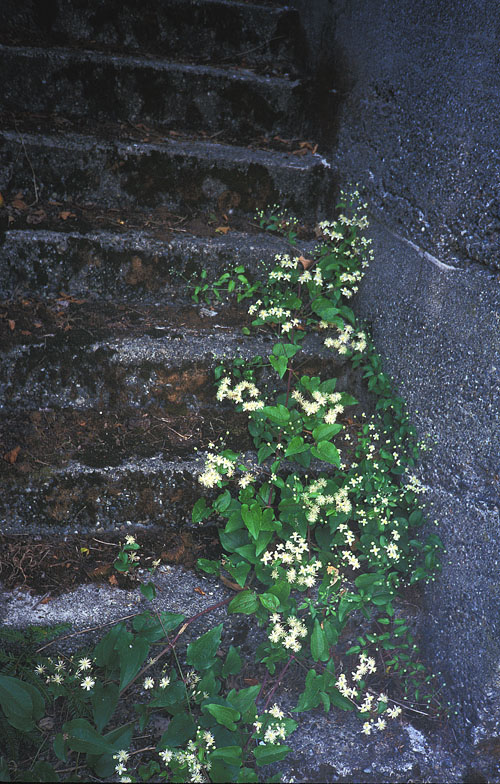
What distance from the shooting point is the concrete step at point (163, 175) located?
243 centimetres

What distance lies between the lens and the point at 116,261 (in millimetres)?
2320

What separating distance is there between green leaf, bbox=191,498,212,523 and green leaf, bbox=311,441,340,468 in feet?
1.46

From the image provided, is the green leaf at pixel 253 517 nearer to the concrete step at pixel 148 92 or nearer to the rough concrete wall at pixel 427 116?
the rough concrete wall at pixel 427 116

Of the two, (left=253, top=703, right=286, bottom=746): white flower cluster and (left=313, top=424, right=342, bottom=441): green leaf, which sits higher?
(left=313, top=424, right=342, bottom=441): green leaf

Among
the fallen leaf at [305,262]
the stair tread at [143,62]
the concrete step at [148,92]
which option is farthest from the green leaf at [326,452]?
the stair tread at [143,62]

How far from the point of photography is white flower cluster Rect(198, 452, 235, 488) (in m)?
1.81

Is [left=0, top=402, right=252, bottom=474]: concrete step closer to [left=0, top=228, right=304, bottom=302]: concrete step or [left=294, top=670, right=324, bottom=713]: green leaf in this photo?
[left=0, top=228, right=304, bottom=302]: concrete step

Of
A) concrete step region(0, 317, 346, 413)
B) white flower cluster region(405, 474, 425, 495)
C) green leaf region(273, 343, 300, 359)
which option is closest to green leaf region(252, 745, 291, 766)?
white flower cluster region(405, 474, 425, 495)

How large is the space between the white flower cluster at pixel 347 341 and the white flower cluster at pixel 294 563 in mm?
785

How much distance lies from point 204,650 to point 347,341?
1.30 meters

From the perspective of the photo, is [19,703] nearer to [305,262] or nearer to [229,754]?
[229,754]

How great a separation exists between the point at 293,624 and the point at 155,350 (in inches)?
45.0

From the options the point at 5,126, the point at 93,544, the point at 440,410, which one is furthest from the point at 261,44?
the point at 93,544

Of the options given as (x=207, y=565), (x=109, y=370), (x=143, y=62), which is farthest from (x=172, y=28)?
(x=207, y=565)
